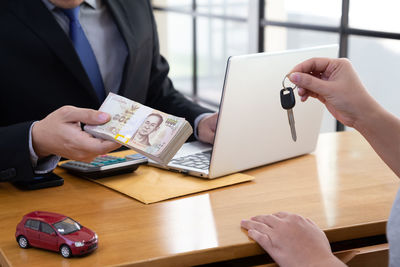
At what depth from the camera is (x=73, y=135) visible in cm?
158

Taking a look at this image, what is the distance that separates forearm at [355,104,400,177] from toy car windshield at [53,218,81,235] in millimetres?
675

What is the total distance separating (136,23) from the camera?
2178mm

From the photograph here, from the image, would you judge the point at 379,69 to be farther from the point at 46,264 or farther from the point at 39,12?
the point at 46,264

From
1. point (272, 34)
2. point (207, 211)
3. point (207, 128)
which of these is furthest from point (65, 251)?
point (272, 34)

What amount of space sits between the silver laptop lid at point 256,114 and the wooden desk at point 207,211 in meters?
0.06

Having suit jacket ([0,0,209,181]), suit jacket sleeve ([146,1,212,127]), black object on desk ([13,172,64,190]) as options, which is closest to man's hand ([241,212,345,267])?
black object on desk ([13,172,64,190])

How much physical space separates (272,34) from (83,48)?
6.82 feet

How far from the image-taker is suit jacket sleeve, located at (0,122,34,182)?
5.47ft

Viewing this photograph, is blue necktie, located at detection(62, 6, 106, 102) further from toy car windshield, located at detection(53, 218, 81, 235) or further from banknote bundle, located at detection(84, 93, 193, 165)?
toy car windshield, located at detection(53, 218, 81, 235)

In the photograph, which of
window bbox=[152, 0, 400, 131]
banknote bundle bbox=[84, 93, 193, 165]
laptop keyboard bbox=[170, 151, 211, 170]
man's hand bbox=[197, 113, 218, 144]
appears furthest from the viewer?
window bbox=[152, 0, 400, 131]

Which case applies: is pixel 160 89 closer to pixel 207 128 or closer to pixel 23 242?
pixel 207 128

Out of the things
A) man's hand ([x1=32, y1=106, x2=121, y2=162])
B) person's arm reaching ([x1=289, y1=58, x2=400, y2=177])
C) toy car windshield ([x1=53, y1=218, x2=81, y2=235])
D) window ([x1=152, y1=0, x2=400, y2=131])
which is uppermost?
person's arm reaching ([x1=289, y1=58, x2=400, y2=177])

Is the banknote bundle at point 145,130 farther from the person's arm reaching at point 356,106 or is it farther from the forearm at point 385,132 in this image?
the forearm at point 385,132

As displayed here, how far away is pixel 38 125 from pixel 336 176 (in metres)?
0.82
